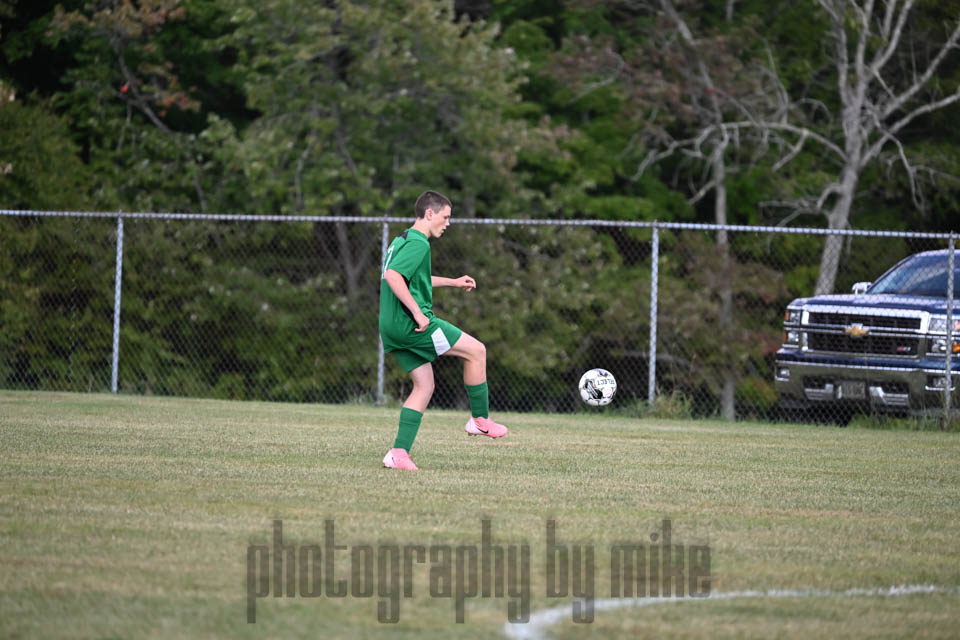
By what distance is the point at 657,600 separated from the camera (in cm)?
470

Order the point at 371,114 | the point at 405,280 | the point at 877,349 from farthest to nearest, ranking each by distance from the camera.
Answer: the point at 371,114 < the point at 877,349 < the point at 405,280

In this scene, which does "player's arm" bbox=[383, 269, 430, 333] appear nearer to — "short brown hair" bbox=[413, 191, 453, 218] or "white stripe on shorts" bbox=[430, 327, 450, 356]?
"white stripe on shorts" bbox=[430, 327, 450, 356]

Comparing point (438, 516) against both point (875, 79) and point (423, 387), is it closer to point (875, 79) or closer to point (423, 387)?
point (423, 387)

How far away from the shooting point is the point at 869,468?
31.6ft

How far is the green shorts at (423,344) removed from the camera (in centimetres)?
823

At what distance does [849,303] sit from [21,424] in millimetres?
8654

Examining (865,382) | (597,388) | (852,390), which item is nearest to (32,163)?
(597,388)

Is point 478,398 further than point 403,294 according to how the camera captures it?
Yes

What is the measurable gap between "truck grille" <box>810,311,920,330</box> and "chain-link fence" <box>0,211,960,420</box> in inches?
1.9

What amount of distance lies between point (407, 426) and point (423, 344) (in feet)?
1.75

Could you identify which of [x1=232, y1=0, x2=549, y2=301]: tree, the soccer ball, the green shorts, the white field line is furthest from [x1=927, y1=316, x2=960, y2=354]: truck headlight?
[x1=232, y1=0, x2=549, y2=301]: tree

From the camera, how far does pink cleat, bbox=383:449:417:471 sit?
828 cm

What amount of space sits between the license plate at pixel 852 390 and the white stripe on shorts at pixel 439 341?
715 cm

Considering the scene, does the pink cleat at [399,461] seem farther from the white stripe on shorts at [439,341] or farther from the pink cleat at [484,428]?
the pink cleat at [484,428]
